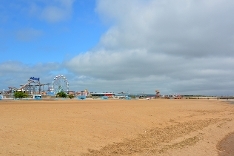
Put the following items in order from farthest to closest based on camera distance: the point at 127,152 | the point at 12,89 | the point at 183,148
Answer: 1. the point at 12,89
2. the point at 183,148
3. the point at 127,152

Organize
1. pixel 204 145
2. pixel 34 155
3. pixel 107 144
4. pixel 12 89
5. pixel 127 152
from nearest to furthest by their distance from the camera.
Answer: pixel 34 155 → pixel 127 152 → pixel 107 144 → pixel 204 145 → pixel 12 89

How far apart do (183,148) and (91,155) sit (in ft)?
19.9

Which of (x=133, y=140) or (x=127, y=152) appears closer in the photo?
(x=127, y=152)

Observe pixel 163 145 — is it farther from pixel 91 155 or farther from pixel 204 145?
pixel 91 155

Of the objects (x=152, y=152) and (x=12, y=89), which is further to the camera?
(x=12, y=89)

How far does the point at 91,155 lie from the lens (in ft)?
41.8

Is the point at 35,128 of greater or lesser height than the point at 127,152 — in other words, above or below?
above

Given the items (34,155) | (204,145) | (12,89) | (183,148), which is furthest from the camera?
(12,89)

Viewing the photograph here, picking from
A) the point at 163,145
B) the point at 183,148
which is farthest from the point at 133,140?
the point at 183,148

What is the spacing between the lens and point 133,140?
1683cm

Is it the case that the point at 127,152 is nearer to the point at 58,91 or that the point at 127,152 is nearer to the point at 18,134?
the point at 18,134

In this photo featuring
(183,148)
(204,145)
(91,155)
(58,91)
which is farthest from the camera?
(58,91)

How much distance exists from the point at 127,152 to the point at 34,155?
14.9 feet

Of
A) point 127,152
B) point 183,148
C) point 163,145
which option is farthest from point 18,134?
point 183,148
